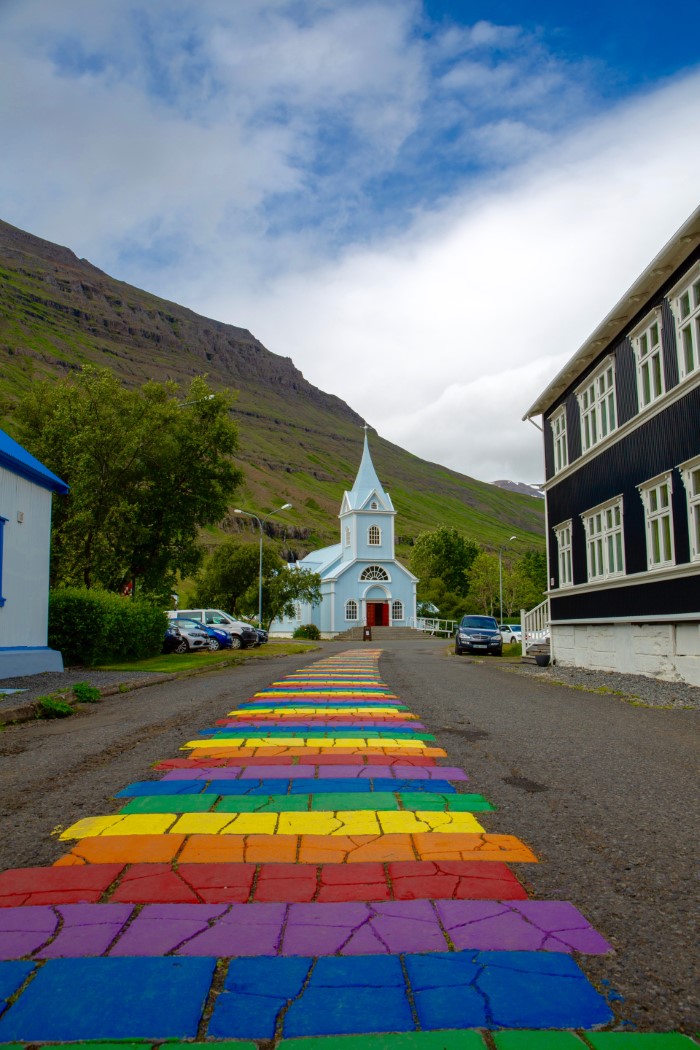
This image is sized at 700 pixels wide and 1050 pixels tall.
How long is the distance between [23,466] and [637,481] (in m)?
13.7

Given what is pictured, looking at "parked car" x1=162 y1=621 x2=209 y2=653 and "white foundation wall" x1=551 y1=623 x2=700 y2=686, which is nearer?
"white foundation wall" x1=551 y1=623 x2=700 y2=686

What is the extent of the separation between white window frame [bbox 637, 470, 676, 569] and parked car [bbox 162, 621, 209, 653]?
18.4 meters

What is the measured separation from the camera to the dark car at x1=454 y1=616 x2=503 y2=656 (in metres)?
32.7

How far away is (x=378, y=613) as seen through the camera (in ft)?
220

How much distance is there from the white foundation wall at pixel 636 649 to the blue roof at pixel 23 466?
46.2 feet

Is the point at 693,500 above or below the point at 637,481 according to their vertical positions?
below

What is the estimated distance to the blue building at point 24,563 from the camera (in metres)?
16.5

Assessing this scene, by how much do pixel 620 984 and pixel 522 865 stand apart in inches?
49.9

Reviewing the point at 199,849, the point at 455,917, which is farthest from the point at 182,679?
the point at 455,917

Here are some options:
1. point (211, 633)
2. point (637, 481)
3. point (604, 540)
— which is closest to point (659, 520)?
point (637, 481)

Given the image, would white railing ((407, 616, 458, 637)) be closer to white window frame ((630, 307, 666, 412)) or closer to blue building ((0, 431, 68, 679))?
blue building ((0, 431, 68, 679))

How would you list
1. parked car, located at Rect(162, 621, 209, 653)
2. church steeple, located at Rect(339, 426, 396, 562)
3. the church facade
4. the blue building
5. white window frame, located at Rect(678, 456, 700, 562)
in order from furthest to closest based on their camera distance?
church steeple, located at Rect(339, 426, 396, 562), the church facade, parked car, located at Rect(162, 621, 209, 653), the blue building, white window frame, located at Rect(678, 456, 700, 562)

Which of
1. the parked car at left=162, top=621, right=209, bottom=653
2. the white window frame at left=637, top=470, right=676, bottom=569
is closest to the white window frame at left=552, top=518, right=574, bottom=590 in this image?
the white window frame at left=637, top=470, right=676, bottom=569

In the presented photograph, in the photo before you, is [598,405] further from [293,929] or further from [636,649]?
[293,929]
